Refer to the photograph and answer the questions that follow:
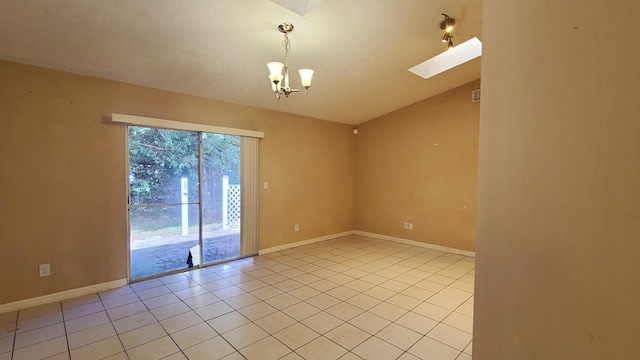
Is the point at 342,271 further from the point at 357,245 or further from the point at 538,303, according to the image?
the point at 538,303

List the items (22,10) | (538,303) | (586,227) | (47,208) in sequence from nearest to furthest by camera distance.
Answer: (586,227), (538,303), (22,10), (47,208)

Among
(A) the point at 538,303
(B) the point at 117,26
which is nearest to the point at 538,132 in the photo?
(A) the point at 538,303

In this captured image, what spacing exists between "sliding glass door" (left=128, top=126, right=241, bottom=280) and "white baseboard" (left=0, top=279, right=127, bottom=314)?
0.24 metres

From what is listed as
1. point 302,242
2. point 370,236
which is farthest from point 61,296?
point 370,236

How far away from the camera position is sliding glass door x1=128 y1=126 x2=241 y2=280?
3.55 meters

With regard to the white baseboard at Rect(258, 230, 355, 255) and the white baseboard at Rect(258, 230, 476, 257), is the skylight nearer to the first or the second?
the white baseboard at Rect(258, 230, 476, 257)

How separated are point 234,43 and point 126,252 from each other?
283 cm

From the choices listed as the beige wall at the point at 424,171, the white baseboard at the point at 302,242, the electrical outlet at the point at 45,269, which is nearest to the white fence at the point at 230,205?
the white baseboard at the point at 302,242

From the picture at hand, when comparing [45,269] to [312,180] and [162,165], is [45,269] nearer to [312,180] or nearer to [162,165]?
[162,165]

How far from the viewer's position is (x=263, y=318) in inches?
103

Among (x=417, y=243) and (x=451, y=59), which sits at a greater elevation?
(x=451, y=59)

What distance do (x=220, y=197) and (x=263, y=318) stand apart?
2.22 metres

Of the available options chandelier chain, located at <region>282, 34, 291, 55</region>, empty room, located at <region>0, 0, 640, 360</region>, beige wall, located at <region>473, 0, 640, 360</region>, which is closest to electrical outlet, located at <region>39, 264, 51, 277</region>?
empty room, located at <region>0, 0, 640, 360</region>

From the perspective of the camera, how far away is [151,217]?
367 cm
